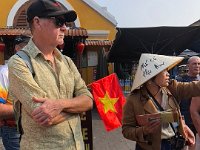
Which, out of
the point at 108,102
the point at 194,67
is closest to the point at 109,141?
the point at 108,102

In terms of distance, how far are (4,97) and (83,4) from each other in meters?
15.4

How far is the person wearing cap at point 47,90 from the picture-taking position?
2.00m

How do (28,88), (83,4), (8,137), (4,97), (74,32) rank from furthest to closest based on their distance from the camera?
(83,4)
(74,32)
(8,137)
(4,97)
(28,88)

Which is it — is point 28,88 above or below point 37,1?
below

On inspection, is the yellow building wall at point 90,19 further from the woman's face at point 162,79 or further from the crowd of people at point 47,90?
the crowd of people at point 47,90

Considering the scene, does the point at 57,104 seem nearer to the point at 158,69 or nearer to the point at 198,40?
the point at 158,69

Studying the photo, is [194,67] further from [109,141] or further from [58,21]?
[58,21]

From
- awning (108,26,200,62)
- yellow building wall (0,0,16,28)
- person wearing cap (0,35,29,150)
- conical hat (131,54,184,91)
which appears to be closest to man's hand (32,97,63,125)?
person wearing cap (0,35,29,150)

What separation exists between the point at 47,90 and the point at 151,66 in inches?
54.4

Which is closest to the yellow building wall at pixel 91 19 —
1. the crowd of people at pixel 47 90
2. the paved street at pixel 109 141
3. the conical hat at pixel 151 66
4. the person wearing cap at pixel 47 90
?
the paved street at pixel 109 141

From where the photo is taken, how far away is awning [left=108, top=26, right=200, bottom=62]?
8.69 m

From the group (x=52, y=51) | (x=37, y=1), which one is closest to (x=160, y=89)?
(x=52, y=51)

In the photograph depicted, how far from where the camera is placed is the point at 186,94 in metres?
3.26

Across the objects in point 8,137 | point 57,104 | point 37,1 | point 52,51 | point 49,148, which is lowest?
point 8,137
